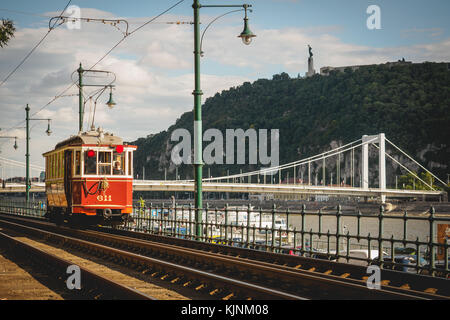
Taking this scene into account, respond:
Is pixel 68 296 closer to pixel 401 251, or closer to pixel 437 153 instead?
pixel 401 251

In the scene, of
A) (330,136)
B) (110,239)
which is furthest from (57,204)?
(330,136)

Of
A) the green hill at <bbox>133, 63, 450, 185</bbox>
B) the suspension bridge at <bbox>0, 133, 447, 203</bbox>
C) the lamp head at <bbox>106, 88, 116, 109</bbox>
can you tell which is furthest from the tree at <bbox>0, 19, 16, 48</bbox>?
the green hill at <bbox>133, 63, 450, 185</bbox>

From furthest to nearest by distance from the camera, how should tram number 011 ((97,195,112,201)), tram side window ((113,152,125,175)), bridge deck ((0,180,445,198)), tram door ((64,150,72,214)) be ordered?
bridge deck ((0,180,445,198)), tram door ((64,150,72,214)), tram side window ((113,152,125,175)), tram number 011 ((97,195,112,201))

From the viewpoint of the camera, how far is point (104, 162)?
2106 centimetres

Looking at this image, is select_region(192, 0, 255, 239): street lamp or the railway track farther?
select_region(192, 0, 255, 239): street lamp

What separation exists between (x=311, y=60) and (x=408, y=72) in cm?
4849

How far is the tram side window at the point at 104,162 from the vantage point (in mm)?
20969

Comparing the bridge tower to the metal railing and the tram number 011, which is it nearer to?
the metal railing

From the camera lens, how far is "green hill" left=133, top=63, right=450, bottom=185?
446 ft

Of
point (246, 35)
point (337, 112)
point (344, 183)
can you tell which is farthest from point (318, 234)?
point (337, 112)

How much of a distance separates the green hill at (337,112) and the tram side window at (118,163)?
397 feet

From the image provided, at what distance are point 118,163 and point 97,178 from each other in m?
0.89

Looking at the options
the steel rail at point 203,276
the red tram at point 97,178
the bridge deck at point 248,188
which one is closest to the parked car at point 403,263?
the steel rail at point 203,276

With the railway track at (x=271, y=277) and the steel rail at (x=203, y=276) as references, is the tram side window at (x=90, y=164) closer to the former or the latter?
the steel rail at (x=203, y=276)
